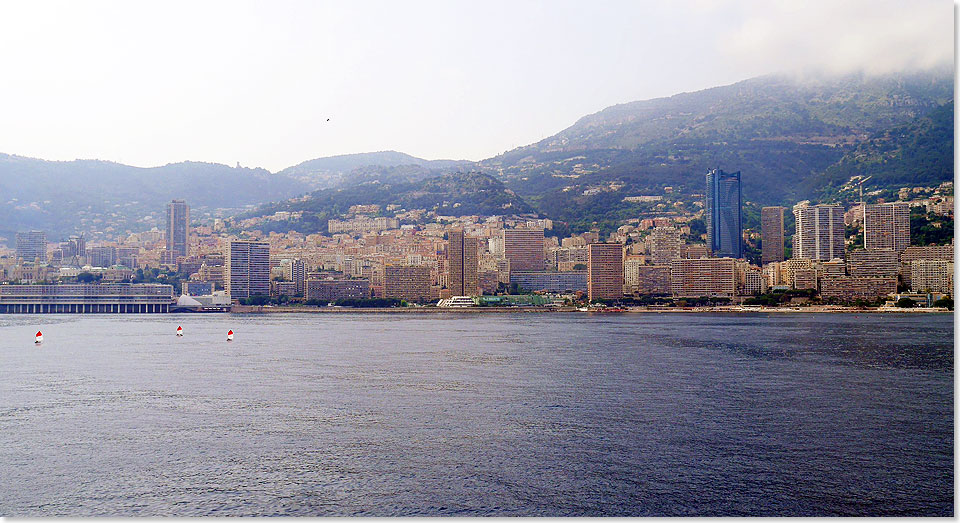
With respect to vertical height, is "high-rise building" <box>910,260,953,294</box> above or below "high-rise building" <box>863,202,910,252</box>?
below

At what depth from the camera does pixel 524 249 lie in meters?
45.3

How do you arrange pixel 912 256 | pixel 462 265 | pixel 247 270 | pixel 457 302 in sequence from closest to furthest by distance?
pixel 912 256, pixel 457 302, pixel 462 265, pixel 247 270

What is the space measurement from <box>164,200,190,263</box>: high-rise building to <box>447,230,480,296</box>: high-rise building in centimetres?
2148

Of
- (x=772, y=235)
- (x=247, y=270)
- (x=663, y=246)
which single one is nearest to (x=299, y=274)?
(x=247, y=270)

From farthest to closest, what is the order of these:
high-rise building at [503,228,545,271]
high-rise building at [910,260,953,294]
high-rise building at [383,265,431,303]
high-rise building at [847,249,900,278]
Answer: high-rise building at [503,228,545,271], high-rise building at [383,265,431,303], high-rise building at [847,249,900,278], high-rise building at [910,260,953,294]

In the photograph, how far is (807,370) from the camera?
11922 mm

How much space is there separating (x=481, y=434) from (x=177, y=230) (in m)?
53.6

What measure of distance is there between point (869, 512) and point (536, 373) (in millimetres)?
7028

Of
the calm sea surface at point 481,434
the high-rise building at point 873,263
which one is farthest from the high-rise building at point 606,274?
the calm sea surface at point 481,434

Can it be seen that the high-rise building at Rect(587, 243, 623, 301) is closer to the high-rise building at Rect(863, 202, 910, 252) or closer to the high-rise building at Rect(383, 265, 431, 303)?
the high-rise building at Rect(383, 265, 431, 303)

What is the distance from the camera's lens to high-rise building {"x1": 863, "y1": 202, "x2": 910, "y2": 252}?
78.6 ft

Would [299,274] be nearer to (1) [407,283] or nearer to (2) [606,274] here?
(1) [407,283]

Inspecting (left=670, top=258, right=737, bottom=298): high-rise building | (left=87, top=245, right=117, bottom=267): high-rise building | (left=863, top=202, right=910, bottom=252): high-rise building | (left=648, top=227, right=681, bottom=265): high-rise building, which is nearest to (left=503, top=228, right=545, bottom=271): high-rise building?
(left=648, top=227, right=681, bottom=265): high-rise building

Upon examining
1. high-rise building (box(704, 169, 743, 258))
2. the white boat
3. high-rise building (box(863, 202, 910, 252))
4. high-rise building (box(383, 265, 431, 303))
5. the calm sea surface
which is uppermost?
high-rise building (box(704, 169, 743, 258))
